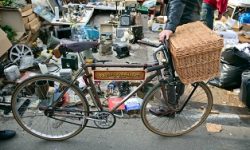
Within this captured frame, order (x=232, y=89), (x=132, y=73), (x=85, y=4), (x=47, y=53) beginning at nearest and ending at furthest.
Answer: (x=132, y=73), (x=232, y=89), (x=47, y=53), (x=85, y=4)

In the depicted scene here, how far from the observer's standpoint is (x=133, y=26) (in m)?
7.41

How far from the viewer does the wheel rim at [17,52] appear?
595 centimetres

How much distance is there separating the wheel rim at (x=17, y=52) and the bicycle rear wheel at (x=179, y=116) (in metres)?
3.16

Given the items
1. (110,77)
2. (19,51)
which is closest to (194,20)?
(110,77)

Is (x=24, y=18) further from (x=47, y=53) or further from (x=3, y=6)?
(x=47, y=53)

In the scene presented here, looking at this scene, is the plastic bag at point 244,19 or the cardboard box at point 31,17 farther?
the plastic bag at point 244,19

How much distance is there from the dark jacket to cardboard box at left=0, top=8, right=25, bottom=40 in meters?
4.17

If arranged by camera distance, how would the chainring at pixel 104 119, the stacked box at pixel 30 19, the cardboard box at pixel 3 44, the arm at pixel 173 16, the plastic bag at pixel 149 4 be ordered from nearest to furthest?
1. the arm at pixel 173 16
2. the chainring at pixel 104 119
3. the cardboard box at pixel 3 44
4. the stacked box at pixel 30 19
5. the plastic bag at pixel 149 4

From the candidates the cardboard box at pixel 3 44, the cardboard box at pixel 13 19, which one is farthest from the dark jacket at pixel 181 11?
the cardboard box at pixel 13 19

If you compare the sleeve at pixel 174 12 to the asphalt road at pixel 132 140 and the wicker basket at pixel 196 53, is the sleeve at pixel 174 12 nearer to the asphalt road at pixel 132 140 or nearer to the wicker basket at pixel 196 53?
the wicker basket at pixel 196 53

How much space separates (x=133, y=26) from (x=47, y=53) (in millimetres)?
2373

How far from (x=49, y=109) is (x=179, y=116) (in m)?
2.03

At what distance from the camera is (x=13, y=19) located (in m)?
6.54

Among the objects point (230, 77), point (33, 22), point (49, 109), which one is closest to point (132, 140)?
point (49, 109)
